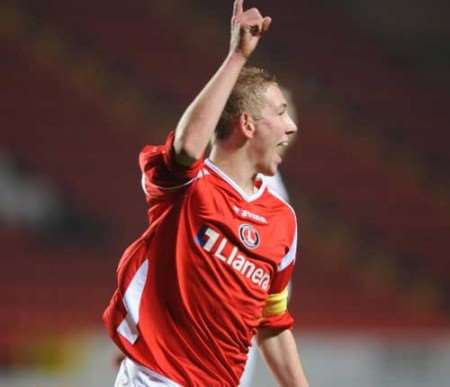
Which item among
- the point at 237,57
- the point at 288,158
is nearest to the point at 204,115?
the point at 237,57

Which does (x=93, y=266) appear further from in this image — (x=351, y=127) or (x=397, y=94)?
(x=397, y=94)

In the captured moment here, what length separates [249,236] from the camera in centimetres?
286

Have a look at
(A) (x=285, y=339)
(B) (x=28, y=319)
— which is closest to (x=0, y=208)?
(B) (x=28, y=319)

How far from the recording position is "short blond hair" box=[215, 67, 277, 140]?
2805 mm

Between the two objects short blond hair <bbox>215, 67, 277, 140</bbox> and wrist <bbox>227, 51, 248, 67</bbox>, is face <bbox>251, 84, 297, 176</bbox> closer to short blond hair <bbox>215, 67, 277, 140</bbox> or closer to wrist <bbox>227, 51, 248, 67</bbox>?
short blond hair <bbox>215, 67, 277, 140</bbox>

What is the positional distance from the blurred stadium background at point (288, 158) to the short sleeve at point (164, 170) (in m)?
6.24

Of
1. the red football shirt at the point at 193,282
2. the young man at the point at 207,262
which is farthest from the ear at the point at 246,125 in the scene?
the red football shirt at the point at 193,282

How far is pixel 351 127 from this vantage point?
568 inches

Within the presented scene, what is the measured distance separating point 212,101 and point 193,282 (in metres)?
0.57

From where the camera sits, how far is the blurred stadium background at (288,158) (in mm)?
11031

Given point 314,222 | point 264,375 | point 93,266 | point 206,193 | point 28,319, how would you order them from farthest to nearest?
point 314,222 → point 93,266 → point 28,319 → point 264,375 → point 206,193

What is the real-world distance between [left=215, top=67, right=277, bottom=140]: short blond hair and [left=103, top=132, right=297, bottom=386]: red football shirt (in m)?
0.16

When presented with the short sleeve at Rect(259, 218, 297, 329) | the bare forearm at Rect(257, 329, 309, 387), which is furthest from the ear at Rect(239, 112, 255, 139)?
the bare forearm at Rect(257, 329, 309, 387)

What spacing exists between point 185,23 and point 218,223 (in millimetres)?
13102
